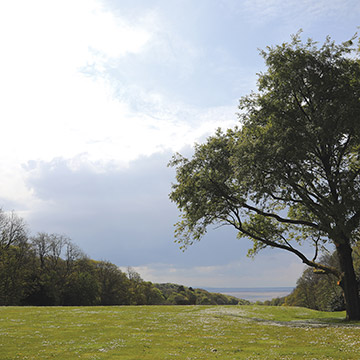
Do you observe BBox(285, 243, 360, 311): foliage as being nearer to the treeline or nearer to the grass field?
the treeline

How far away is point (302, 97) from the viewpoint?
3334cm

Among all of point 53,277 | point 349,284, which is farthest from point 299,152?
point 53,277

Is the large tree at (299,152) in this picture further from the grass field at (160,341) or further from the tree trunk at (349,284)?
the grass field at (160,341)

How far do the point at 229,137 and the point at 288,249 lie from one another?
50.4 ft

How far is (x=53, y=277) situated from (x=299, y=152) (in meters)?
73.2

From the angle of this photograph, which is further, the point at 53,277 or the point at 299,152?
the point at 53,277

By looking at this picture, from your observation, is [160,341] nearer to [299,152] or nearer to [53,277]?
[299,152]

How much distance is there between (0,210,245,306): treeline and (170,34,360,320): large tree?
141ft

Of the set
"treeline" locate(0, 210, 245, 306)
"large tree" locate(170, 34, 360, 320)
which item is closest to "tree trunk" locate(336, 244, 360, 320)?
A: "large tree" locate(170, 34, 360, 320)

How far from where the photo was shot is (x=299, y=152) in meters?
29.2

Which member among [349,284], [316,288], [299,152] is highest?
[299,152]

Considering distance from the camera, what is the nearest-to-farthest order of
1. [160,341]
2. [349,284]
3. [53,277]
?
[160,341]
[349,284]
[53,277]

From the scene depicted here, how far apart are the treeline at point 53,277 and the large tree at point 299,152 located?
42.9 meters

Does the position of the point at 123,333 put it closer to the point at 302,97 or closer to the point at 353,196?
the point at 353,196
